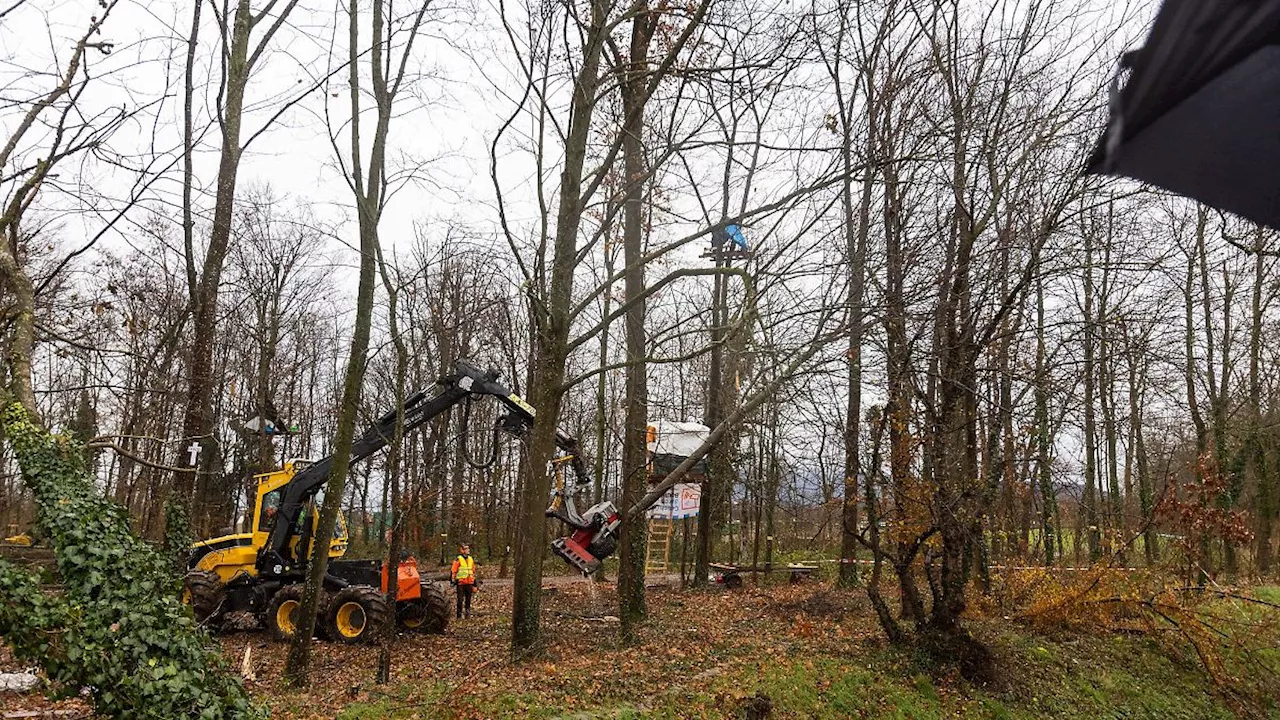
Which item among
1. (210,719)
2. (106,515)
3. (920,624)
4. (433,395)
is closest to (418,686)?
(210,719)

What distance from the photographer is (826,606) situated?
13445mm

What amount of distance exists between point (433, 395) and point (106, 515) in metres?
5.27

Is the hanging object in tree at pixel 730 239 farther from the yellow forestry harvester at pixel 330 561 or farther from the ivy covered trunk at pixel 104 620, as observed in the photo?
the ivy covered trunk at pixel 104 620

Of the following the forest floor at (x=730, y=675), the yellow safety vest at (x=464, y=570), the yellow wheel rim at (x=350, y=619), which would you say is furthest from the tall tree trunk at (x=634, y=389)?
the yellow wheel rim at (x=350, y=619)

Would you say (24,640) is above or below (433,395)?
below

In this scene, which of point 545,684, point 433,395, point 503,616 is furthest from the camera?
point 503,616

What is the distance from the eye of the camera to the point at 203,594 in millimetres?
12305

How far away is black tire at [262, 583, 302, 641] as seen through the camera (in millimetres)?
12242

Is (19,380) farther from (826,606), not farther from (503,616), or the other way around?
(826,606)

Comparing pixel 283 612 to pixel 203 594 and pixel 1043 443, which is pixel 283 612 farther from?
pixel 1043 443

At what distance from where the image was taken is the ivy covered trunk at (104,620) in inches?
242

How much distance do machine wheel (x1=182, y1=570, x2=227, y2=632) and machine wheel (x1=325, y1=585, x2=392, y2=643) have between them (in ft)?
5.92

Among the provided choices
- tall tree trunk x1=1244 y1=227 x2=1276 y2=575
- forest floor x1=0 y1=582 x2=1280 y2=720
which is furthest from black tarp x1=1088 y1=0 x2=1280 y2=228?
tall tree trunk x1=1244 y1=227 x2=1276 y2=575

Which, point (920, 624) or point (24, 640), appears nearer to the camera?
point (24, 640)
